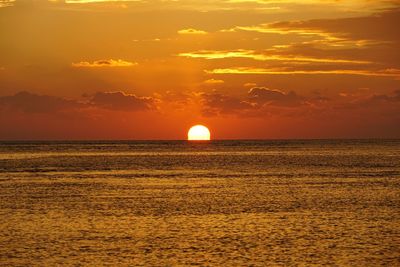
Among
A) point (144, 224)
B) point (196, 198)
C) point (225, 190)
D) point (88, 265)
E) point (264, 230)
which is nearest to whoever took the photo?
point (88, 265)

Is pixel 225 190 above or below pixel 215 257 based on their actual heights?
above

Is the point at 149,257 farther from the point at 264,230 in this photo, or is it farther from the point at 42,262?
the point at 264,230

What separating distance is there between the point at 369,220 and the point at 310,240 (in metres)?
8.42

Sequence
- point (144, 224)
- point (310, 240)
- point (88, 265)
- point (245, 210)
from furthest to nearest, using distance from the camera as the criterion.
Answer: point (245, 210)
point (144, 224)
point (310, 240)
point (88, 265)

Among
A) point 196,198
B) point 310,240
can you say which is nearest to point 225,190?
point 196,198

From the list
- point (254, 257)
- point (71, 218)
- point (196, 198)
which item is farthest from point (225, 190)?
point (254, 257)

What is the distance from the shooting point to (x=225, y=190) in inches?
2500

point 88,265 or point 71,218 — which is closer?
point 88,265

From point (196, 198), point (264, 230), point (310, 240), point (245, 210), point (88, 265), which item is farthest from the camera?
point (196, 198)

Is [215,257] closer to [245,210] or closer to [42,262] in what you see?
[42,262]

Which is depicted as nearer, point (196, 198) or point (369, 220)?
point (369, 220)

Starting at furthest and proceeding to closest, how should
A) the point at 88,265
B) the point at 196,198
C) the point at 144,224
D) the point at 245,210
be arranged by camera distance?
the point at 196,198
the point at 245,210
the point at 144,224
the point at 88,265

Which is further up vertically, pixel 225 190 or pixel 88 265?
pixel 225 190

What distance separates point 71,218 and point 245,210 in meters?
11.8
